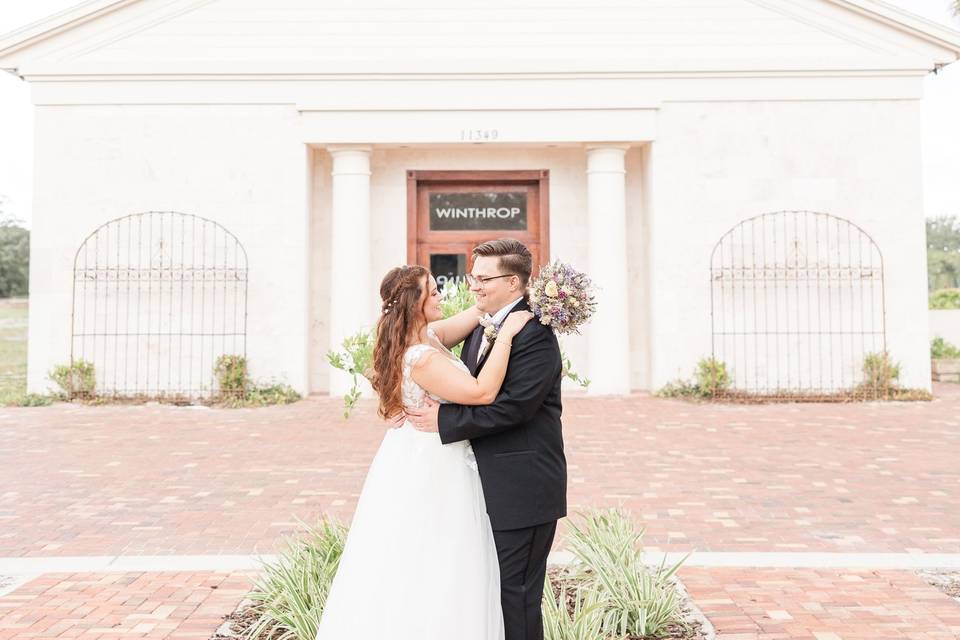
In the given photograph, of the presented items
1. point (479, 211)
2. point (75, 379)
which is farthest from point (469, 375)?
point (75, 379)

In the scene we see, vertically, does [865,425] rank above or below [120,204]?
below

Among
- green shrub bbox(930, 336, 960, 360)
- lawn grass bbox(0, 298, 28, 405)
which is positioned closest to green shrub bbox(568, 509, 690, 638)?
lawn grass bbox(0, 298, 28, 405)

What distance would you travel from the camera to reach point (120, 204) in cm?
1338

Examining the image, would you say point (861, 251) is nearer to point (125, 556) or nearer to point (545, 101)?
point (545, 101)

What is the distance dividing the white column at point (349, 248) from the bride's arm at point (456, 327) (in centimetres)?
1010

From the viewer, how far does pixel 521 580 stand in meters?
2.95

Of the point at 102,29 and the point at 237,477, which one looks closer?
the point at 237,477

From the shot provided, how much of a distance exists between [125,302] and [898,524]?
12.6 meters

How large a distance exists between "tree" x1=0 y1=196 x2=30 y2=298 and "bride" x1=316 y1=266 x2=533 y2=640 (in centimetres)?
4003

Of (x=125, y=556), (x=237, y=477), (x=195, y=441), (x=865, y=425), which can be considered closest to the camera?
(x=125, y=556)

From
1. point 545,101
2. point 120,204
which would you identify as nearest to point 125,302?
point 120,204

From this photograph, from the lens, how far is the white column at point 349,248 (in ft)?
44.2

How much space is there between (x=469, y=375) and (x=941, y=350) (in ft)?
61.3

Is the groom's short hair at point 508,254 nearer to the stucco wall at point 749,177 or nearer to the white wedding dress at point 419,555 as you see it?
the white wedding dress at point 419,555
